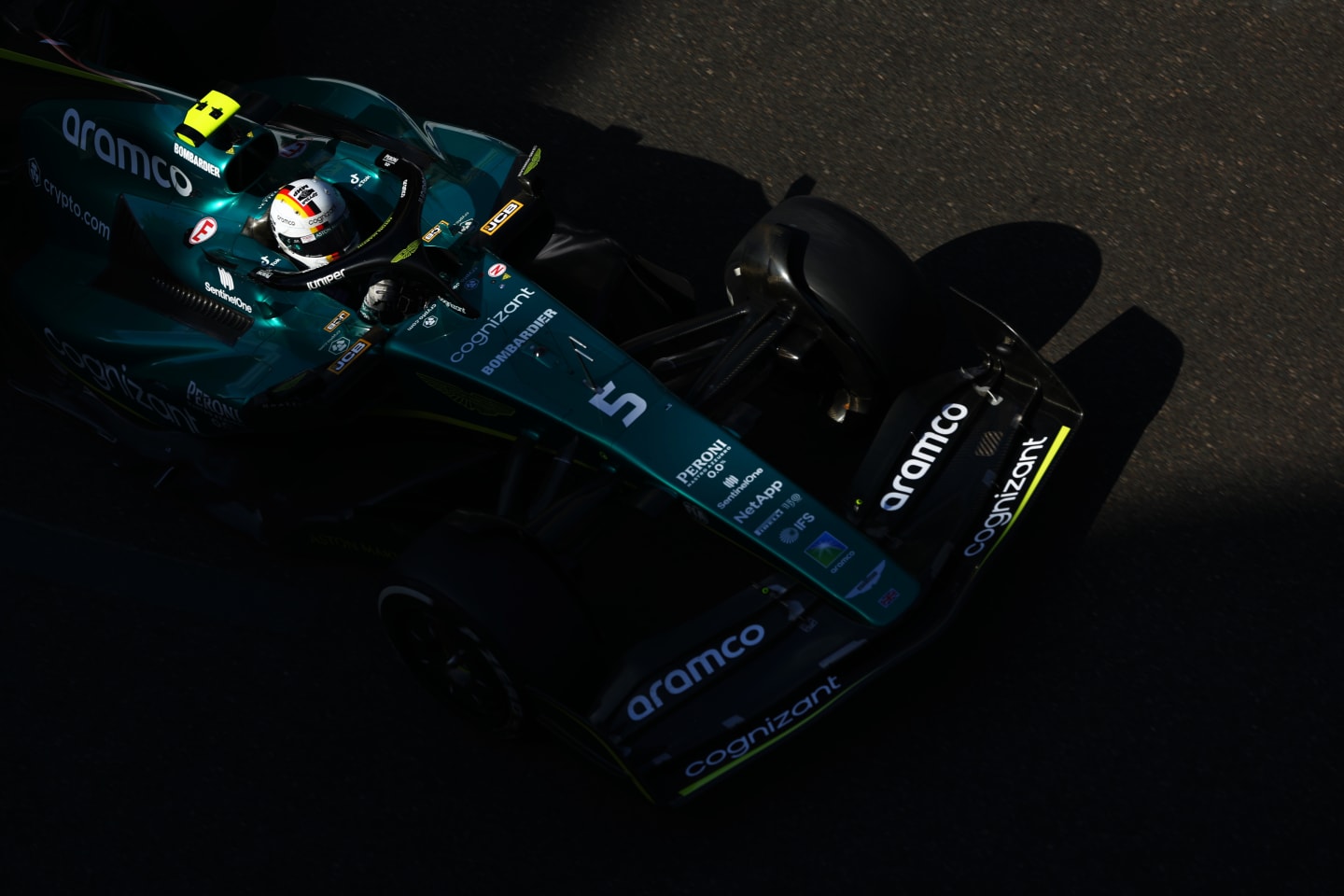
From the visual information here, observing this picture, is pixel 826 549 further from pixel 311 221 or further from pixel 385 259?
pixel 311 221

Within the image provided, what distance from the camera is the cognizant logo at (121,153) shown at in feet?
16.5

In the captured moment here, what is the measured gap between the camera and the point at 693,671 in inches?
156

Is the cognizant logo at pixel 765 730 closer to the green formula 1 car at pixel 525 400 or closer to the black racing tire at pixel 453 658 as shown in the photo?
the green formula 1 car at pixel 525 400

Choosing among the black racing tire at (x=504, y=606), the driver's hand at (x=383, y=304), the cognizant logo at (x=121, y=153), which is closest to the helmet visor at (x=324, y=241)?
the driver's hand at (x=383, y=304)

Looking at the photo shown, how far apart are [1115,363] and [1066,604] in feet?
3.78

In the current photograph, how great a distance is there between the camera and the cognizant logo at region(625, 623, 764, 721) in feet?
12.8

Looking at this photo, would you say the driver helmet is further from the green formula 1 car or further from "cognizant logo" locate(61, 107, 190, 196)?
"cognizant logo" locate(61, 107, 190, 196)

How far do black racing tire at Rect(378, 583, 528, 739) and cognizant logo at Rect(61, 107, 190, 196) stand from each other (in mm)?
1902

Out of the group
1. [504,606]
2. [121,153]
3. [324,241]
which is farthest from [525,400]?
[121,153]

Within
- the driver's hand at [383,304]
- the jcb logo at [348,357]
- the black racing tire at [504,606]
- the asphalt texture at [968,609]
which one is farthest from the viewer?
the driver's hand at [383,304]

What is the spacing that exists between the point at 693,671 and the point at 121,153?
9.49ft

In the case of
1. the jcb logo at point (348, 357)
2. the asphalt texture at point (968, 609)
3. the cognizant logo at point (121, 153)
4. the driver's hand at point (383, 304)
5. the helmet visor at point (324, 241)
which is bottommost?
the asphalt texture at point (968, 609)

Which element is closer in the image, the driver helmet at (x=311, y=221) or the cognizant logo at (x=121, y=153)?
the driver helmet at (x=311, y=221)

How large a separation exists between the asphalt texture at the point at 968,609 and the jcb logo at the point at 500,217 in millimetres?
1079
